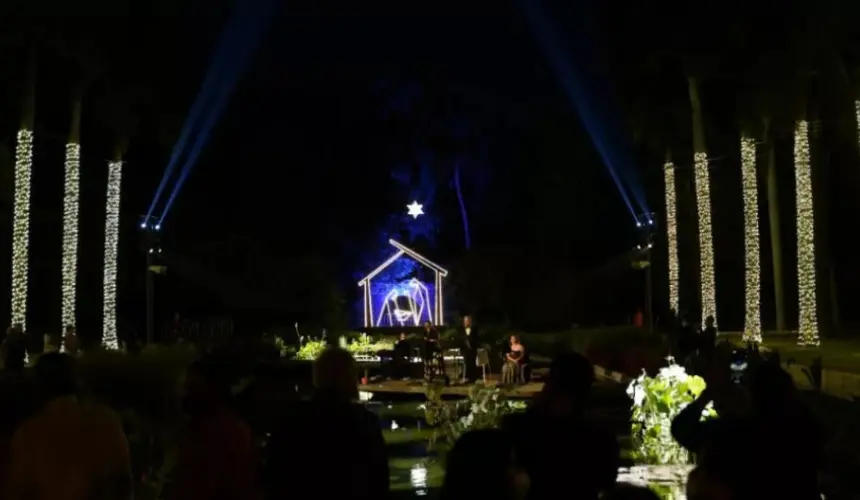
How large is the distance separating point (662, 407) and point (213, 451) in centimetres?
712

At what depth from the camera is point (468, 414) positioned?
13688 mm

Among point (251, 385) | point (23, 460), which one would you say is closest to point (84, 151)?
point (251, 385)

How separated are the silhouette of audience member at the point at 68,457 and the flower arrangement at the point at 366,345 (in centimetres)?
2664

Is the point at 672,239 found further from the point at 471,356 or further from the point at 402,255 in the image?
the point at 471,356

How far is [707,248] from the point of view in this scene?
3312 cm

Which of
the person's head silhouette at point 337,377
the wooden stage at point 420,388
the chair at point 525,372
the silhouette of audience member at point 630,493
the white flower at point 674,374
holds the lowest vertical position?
the wooden stage at point 420,388

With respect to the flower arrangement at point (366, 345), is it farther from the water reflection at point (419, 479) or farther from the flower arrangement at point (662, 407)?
the flower arrangement at point (662, 407)

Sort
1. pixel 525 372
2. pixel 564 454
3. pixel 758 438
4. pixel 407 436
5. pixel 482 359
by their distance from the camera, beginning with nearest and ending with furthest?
pixel 564 454 → pixel 758 438 → pixel 407 436 → pixel 525 372 → pixel 482 359

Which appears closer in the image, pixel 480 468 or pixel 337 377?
pixel 480 468

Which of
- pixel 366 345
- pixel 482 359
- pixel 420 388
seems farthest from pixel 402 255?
pixel 420 388

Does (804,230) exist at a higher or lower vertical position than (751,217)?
lower

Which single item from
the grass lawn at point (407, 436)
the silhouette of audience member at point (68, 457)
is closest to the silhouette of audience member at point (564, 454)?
the silhouette of audience member at point (68, 457)

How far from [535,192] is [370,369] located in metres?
22.2

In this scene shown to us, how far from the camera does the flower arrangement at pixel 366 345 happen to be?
32156mm
